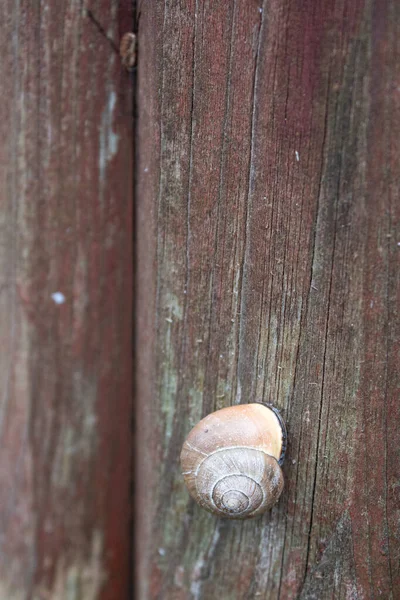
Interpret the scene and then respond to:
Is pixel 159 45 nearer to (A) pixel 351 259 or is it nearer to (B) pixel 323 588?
(A) pixel 351 259

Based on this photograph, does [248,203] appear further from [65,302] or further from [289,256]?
[65,302]

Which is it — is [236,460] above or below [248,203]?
below


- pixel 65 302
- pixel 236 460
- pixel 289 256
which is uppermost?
pixel 289 256

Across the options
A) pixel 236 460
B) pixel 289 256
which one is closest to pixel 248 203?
pixel 289 256

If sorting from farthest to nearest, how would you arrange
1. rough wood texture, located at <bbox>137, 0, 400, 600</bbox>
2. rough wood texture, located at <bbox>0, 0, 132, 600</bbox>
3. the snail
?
rough wood texture, located at <bbox>0, 0, 132, 600</bbox>, the snail, rough wood texture, located at <bbox>137, 0, 400, 600</bbox>

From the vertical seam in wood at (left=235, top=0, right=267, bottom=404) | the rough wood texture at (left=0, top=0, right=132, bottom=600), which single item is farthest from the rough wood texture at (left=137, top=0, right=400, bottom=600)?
the rough wood texture at (left=0, top=0, right=132, bottom=600)

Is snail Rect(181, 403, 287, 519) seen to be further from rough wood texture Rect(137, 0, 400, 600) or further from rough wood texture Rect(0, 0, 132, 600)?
rough wood texture Rect(0, 0, 132, 600)
